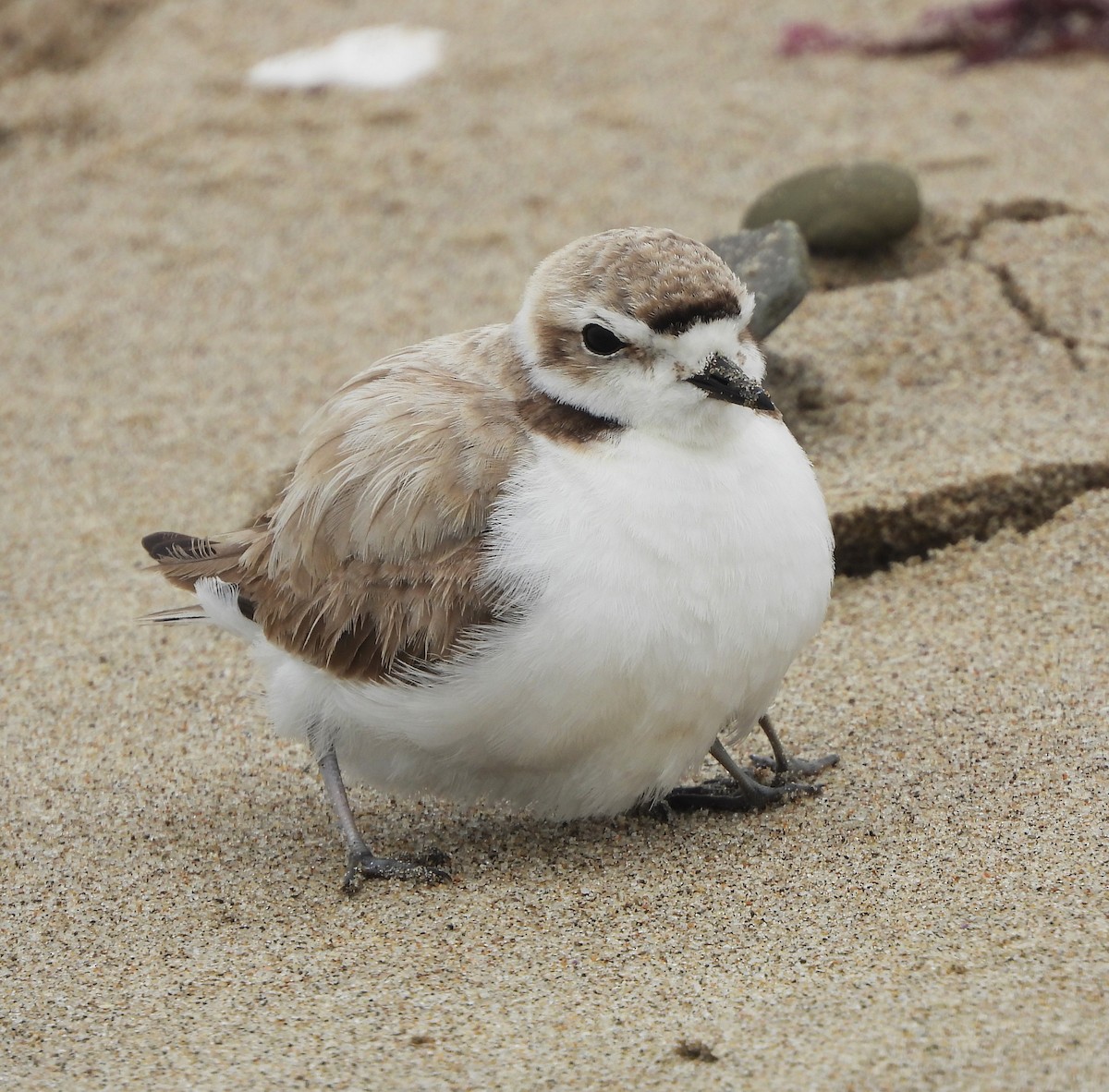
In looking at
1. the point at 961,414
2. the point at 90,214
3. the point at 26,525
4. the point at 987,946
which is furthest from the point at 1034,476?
the point at 90,214

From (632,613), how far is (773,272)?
2.17 m

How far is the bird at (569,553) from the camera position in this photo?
3.49m

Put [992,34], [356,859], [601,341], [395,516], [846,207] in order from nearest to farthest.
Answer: [601,341] → [395,516] → [356,859] → [846,207] → [992,34]

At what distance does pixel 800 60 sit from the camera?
8.77 metres

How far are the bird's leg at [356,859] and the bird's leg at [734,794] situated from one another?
66 centimetres

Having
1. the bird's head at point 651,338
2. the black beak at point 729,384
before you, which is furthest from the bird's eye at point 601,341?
the black beak at point 729,384

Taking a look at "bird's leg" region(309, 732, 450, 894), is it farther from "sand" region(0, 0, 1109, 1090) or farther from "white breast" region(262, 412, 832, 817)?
"white breast" region(262, 412, 832, 817)

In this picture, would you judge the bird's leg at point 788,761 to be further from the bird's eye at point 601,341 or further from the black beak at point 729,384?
the bird's eye at point 601,341

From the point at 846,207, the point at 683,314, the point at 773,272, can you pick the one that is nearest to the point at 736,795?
the point at 683,314

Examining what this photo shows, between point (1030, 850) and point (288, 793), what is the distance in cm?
201

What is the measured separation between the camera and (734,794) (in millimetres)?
4082

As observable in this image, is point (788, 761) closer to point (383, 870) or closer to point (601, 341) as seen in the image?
point (383, 870)

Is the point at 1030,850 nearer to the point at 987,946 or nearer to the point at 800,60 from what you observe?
the point at 987,946

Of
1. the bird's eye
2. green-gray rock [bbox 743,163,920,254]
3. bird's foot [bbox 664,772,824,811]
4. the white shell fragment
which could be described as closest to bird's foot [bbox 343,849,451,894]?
bird's foot [bbox 664,772,824,811]
